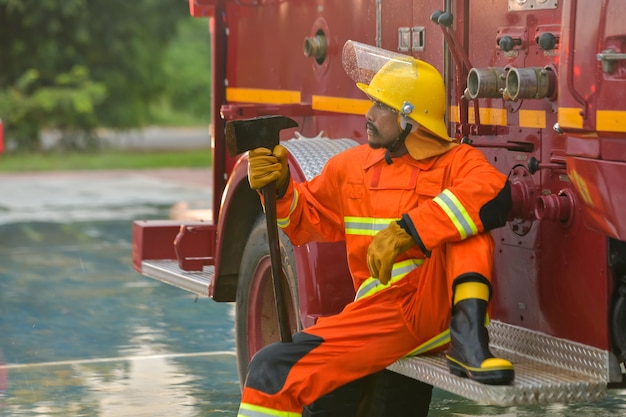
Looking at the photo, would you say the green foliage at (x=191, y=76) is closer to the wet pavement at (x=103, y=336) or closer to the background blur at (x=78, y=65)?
the background blur at (x=78, y=65)

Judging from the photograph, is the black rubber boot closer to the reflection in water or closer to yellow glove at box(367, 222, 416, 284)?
yellow glove at box(367, 222, 416, 284)

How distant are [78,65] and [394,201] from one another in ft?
70.4

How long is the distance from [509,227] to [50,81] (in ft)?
71.3

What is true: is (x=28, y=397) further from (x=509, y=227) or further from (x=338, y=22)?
(x=509, y=227)

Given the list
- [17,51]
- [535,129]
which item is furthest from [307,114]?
[17,51]

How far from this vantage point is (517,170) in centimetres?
495

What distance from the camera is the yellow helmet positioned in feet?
15.9

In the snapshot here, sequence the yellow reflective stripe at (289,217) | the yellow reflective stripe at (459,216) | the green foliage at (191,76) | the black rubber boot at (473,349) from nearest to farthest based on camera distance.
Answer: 1. the black rubber boot at (473,349)
2. the yellow reflective stripe at (459,216)
3. the yellow reflective stripe at (289,217)
4. the green foliage at (191,76)

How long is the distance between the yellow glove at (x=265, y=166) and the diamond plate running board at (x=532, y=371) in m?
0.75

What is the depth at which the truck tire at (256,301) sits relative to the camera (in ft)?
19.7

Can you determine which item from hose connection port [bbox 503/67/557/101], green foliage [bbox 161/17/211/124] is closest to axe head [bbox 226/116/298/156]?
hose connection port [bbox 503/67/557/101]

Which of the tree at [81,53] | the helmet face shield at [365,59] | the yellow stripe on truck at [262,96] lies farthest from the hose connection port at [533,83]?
the tree at [81,53]

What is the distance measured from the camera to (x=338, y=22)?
20.7 feet

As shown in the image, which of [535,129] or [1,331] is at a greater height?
[535,129]
